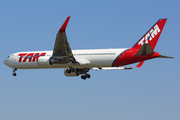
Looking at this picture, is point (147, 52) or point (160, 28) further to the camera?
point (160, 28)

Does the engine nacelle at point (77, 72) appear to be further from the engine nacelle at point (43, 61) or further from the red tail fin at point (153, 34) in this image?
the red tail fin at point (153, 34)

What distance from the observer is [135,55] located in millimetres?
36250

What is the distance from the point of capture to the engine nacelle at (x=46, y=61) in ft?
124

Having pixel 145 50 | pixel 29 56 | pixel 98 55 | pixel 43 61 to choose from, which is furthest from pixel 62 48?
pixel 145 50

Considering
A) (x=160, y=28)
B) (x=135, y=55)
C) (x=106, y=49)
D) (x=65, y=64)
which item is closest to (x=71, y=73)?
(x=65, y=64)

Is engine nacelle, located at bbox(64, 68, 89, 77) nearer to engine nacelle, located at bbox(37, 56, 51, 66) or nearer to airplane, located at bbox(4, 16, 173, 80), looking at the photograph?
airplane, located at bbox(4, 16, 173, 80)

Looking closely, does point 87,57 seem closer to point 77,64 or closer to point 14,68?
point 77,64

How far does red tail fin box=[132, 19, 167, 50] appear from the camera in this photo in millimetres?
37312

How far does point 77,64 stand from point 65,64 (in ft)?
5.32

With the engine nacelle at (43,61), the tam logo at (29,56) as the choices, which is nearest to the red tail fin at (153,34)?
the engine nacelle at (43,61)

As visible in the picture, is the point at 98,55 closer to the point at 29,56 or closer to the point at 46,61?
the point at 46,61

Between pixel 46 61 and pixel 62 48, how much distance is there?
331 cm

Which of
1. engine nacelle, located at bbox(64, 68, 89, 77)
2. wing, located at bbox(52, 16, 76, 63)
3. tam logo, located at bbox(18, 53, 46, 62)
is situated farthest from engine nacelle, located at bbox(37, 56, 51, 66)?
engine nacelle, located at bbox(64, 68, 89, 77)

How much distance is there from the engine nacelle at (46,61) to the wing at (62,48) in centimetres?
49
